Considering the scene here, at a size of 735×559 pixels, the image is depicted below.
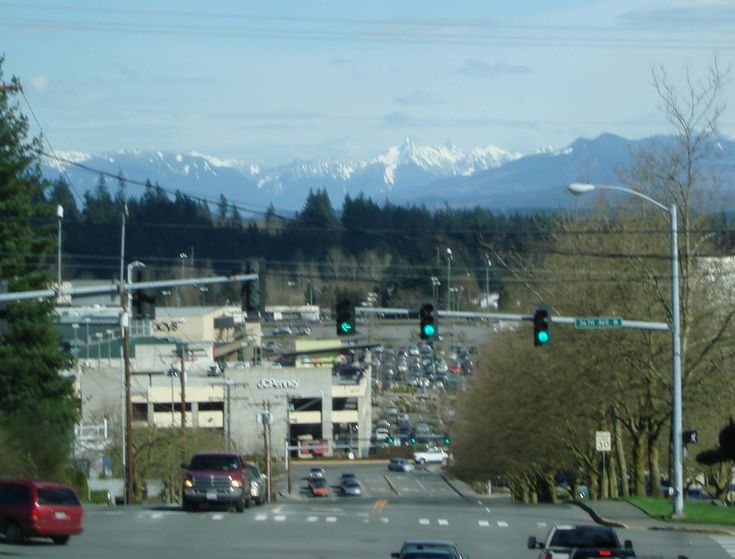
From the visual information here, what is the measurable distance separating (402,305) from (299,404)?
15.1 metres

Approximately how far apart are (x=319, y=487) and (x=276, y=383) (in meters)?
20.5

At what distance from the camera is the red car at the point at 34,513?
28.4m

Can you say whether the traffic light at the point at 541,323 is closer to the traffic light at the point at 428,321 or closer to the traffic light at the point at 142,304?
the traffic light at the point at 428,321

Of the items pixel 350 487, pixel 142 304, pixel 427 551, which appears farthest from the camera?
pixel 350 487

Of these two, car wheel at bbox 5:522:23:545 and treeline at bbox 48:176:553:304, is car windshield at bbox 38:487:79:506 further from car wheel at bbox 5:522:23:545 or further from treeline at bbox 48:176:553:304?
treeline at bbox 48:176:553:304

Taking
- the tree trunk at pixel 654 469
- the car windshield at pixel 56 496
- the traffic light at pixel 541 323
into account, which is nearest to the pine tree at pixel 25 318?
the tree trunk at pixel 654 469

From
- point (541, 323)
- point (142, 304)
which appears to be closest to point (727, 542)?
point (541, 323)

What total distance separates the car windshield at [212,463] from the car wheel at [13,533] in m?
9.08

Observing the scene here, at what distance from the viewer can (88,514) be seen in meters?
38.8

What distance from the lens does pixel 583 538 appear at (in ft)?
72.4

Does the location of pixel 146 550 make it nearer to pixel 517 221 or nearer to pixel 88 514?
pixel 88 514

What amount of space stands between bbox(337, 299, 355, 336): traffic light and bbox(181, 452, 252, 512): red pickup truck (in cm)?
773

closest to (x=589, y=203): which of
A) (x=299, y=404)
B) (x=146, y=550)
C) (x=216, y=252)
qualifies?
(x=146, y=550)

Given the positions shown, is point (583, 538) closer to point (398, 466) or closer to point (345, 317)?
point (345, 317)
